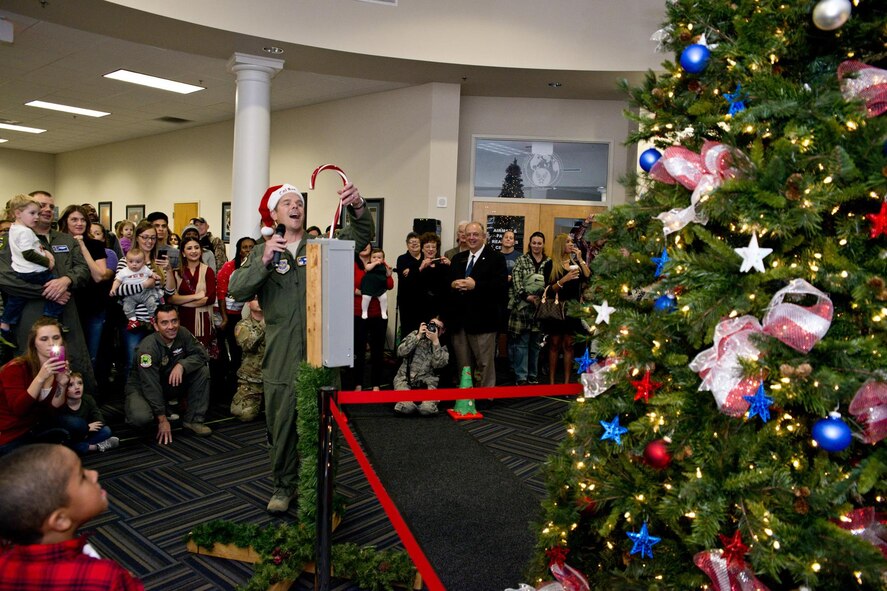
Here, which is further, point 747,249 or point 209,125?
point 209,125

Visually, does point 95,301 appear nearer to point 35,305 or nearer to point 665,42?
point 35,305

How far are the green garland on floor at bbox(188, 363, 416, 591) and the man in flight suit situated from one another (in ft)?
5.94

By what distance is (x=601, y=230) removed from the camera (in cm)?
182

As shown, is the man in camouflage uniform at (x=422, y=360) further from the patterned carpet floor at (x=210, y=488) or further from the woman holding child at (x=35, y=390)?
the woman holding child at (x=35, y=390)

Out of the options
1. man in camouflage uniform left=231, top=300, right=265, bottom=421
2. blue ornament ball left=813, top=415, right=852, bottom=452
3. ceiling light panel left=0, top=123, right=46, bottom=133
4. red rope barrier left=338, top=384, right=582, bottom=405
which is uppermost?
ceiling light panel left=0, top=123, right=46, bottom=133

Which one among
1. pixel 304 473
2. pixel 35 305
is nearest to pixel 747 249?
pixel 304 473

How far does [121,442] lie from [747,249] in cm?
438

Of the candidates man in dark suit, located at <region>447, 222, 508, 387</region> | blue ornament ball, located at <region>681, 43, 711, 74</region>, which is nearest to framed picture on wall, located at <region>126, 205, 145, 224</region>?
man in dark suit, located at <region>447, 222, 508, 387</region>

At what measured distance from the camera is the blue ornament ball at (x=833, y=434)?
1.27 meters

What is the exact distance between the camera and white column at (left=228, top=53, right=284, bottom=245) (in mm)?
6941

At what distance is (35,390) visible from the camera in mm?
3398

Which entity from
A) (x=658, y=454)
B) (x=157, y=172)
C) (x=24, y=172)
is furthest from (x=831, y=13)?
(x=24, y=172)

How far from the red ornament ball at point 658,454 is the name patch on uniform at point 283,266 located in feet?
6.82

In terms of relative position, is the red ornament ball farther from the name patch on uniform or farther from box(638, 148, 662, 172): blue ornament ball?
the name patch on uniform
